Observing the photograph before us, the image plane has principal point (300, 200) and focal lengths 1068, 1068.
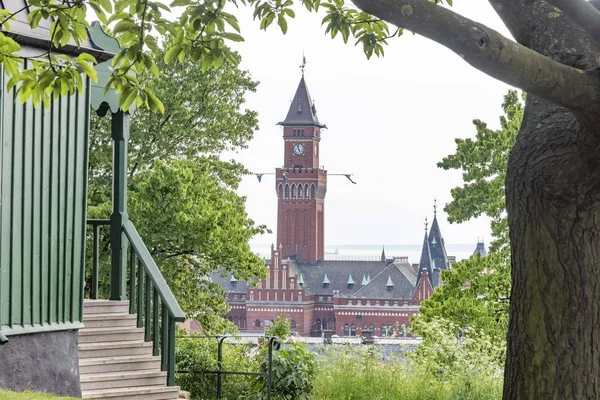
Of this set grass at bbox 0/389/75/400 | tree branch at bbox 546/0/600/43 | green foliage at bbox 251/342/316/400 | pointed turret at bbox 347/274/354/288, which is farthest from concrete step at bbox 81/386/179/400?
pointed turret at bbox 347/274/354/288

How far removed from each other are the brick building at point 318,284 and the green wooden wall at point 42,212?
136868mm

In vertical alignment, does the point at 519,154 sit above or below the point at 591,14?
below

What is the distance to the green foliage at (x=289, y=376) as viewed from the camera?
12.2 m

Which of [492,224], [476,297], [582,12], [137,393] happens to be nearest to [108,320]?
[137,393]

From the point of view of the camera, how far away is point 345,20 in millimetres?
6309

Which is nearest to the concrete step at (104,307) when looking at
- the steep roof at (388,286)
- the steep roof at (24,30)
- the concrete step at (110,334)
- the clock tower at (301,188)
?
the concrete step at (110,334)

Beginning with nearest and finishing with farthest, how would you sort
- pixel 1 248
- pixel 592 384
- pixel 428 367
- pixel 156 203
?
pixel 592 384 < pixel 1 248 < pixel 428 367 < pixel 156 203

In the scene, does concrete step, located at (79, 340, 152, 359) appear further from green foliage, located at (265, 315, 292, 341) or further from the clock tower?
the clock tower

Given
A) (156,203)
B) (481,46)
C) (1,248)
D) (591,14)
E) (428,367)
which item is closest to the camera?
(481,46)

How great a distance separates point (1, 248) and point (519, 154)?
4293mm

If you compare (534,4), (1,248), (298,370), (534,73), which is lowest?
(298,370)

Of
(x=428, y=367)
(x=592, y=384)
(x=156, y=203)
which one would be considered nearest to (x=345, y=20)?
(x=592, y=384)

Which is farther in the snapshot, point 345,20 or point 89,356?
point 89,356

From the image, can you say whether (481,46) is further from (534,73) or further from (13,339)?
(13,339)
